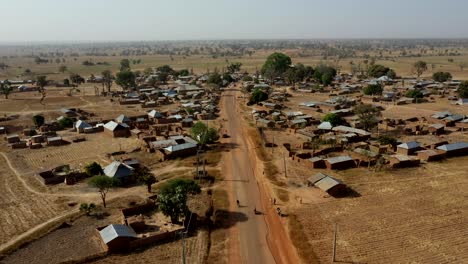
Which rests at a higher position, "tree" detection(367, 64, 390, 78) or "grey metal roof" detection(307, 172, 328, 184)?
"tree" detection(367, 64, 390, 78)

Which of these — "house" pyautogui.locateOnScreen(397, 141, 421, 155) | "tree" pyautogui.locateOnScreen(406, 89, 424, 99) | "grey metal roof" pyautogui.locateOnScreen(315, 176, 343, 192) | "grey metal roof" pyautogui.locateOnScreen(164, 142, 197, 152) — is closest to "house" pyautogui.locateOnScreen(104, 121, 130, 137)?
"grey metal roof" pyautogui.locateOnScreen(164, 142, 197, 152)

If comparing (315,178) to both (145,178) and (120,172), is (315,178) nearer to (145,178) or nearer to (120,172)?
(145,178)

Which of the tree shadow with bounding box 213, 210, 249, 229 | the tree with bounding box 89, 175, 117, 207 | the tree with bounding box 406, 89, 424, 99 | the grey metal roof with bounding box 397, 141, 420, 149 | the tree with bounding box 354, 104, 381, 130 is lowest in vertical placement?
the tree shadow with bounding box 213, 210, 249, 229

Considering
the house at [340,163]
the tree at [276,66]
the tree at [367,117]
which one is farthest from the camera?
the tree at [276,66]

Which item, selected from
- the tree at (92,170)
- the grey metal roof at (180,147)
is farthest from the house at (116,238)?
the grey metal roof at (180,147)

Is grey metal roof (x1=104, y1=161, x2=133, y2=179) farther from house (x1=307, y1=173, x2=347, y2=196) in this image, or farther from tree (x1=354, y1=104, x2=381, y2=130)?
tree (x1=354, y1=104, x2=381, y2=130)

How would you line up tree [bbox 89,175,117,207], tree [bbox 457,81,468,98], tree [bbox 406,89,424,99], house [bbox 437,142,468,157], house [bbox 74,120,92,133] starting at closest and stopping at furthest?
tree [bbox 89,175,117,207], house [bbox 437,142,468,157], house [bbox 74,120,92,133], tree [bbox 457,81,468,98], tree [bbox 406,89,424,99]

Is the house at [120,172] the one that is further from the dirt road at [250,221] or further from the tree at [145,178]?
the dirt road at [250,221]

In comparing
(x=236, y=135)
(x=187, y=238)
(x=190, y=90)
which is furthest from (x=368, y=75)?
(x=187, y=238)
